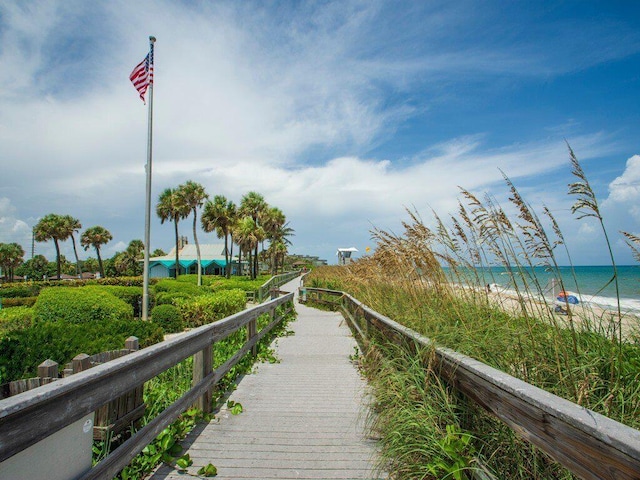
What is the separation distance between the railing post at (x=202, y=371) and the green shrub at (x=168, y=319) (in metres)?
9.92

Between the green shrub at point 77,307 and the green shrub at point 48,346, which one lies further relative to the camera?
the green shrub at point 77,307

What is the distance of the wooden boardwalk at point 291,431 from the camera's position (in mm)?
3146

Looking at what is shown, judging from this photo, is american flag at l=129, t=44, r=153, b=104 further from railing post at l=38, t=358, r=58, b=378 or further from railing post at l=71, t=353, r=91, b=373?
railing post at l=38, t=358, r=58, b=378

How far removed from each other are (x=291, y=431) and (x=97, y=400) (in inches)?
86.1

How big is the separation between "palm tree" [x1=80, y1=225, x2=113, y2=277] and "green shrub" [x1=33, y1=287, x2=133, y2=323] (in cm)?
5674

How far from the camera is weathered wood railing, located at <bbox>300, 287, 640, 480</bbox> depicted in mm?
1337

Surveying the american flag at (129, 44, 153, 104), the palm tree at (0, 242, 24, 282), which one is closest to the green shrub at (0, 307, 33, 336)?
the american flag at (129, 44, 153, 104)

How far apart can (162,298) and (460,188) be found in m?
18.3

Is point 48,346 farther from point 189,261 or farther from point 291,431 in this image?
point 189,261

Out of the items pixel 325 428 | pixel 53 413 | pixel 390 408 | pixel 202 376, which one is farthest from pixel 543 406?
pixel 202 376

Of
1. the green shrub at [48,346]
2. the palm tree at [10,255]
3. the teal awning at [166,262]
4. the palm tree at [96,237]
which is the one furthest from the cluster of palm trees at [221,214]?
the palm tree at [10,255]

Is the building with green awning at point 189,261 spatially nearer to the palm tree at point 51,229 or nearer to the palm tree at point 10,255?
the palm tree at point 51,229

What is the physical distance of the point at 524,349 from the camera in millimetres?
2736

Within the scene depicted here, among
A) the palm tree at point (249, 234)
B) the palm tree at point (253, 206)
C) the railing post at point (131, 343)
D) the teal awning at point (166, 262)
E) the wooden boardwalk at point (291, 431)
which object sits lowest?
the wooden boardwalk at point (291, 431)
